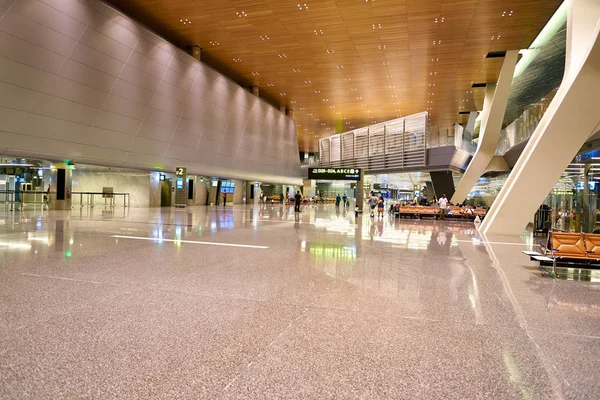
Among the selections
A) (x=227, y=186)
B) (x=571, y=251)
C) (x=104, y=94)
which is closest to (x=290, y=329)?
(x=571, y=251)

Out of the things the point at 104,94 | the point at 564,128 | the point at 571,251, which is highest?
the point at 104,94

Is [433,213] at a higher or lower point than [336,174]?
lower

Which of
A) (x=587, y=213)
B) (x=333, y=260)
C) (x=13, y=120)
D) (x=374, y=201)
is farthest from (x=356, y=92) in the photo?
(x=333, y=260)

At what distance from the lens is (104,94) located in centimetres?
2153

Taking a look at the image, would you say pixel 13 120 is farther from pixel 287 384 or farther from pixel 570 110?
pixel 570 110

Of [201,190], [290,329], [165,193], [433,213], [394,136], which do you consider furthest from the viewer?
[394,136]

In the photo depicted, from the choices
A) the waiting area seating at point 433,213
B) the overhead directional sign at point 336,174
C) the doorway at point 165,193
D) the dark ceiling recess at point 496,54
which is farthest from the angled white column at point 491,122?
the doorway at point 165,193

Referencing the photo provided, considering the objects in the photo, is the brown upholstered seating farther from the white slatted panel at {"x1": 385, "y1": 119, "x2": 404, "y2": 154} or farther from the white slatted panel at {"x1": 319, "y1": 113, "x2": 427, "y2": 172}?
the white slatted panel at {"x1": 385, "y1": 119, "x2": 404, "y2": 154}

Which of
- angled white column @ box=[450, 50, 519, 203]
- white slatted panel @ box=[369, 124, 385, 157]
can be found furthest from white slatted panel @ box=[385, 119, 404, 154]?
angled white column @ box=[450, 50, 519, 203]

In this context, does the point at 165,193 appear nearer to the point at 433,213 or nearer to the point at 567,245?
the point at 433,213

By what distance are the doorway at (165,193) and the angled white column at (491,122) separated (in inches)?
1000

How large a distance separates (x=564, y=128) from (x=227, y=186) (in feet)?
115

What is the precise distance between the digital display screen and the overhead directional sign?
12.5 m

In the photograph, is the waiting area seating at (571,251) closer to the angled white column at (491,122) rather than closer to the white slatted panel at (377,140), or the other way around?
the angled white column at (491,122)
